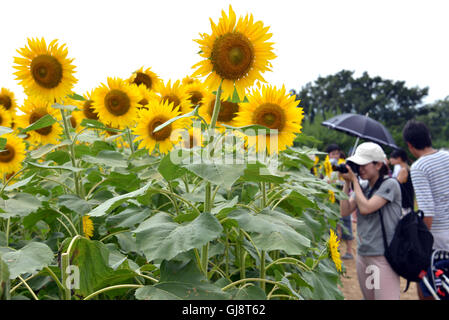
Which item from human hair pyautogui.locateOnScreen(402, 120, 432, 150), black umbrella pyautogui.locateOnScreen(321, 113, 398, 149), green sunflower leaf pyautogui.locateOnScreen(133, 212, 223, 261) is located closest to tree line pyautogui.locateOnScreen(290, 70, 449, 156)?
black umbrella pyautogui.locateOnScreen(321, 113, 398, 149)

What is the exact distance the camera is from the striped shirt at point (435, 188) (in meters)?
3.79

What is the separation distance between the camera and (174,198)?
1.38 meters

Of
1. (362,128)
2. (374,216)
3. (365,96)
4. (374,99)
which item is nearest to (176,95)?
(374,216)

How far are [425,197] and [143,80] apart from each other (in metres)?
2.93

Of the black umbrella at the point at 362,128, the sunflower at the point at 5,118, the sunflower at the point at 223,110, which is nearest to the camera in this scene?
the sunflower at the point at 223,110

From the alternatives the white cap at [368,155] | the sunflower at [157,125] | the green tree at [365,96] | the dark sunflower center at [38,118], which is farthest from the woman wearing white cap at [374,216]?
the green tree at [365,96]

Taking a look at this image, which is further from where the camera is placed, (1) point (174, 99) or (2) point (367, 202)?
A: (2) point (367, 202)

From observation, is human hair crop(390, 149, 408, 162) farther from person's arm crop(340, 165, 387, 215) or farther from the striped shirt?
person's arm crop(340, 165, 387, 215)

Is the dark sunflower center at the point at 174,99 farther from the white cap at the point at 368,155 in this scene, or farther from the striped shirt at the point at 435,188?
the striped shirt at the point at 435,188

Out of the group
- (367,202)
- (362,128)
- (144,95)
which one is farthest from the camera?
(362,128)

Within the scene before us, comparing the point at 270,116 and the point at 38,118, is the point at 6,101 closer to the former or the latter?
the point at 38,118

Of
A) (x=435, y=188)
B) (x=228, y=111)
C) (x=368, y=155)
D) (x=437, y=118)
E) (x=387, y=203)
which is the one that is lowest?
(x=387, y=203)
